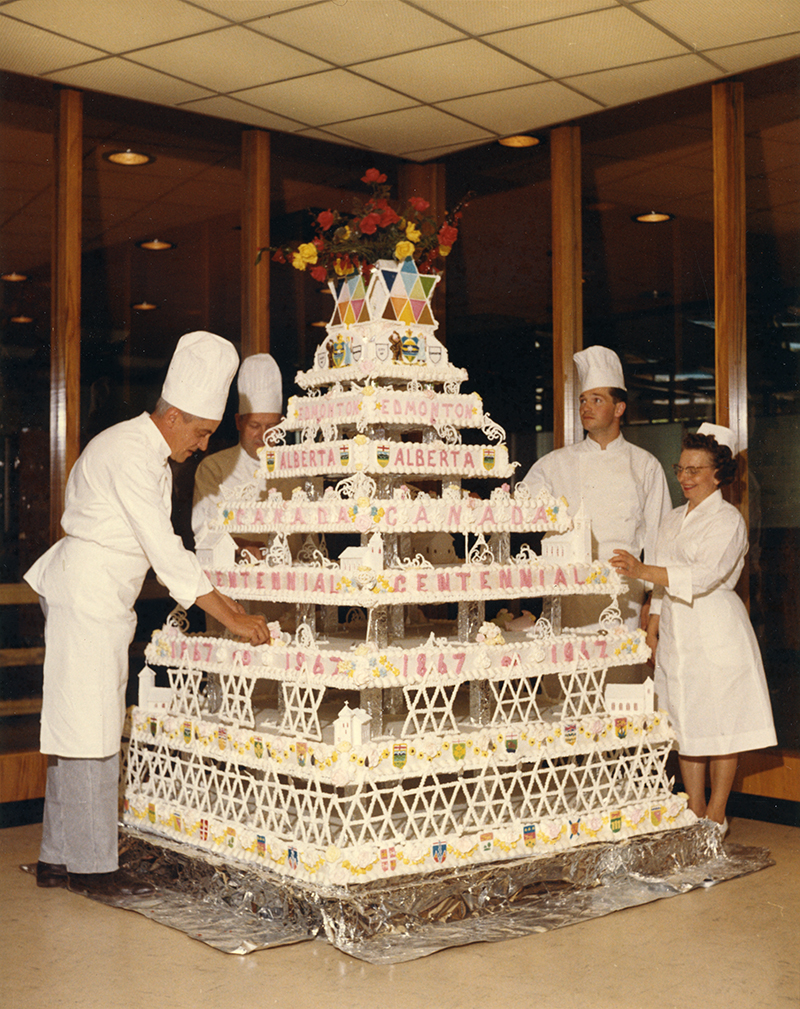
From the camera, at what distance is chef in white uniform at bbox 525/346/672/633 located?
15.0 feet

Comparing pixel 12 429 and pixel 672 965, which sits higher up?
pixel 12 429

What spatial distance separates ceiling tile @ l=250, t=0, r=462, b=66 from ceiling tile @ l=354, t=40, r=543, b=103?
0.29 feet

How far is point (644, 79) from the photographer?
4812 mm

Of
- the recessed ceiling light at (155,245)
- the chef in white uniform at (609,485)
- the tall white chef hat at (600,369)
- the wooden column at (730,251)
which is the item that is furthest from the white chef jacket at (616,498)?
the recessed ceiling light at (155,245)

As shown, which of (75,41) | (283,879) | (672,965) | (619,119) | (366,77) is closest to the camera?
(672,965)

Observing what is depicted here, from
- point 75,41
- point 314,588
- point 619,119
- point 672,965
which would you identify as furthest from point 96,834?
point 619,119

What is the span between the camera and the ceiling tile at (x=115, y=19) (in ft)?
13.3

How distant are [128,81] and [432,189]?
5.64 ft

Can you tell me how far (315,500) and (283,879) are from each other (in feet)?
3.62

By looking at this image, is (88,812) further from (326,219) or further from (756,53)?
(756,53)

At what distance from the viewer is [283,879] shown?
322cm

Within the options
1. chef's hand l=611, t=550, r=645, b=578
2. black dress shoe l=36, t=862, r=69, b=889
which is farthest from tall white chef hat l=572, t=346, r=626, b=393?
black dress shoe l=36, t=862, r=69, b=889

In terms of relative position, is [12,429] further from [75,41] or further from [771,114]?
[771,114]

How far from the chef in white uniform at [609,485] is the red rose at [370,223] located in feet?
3.97
